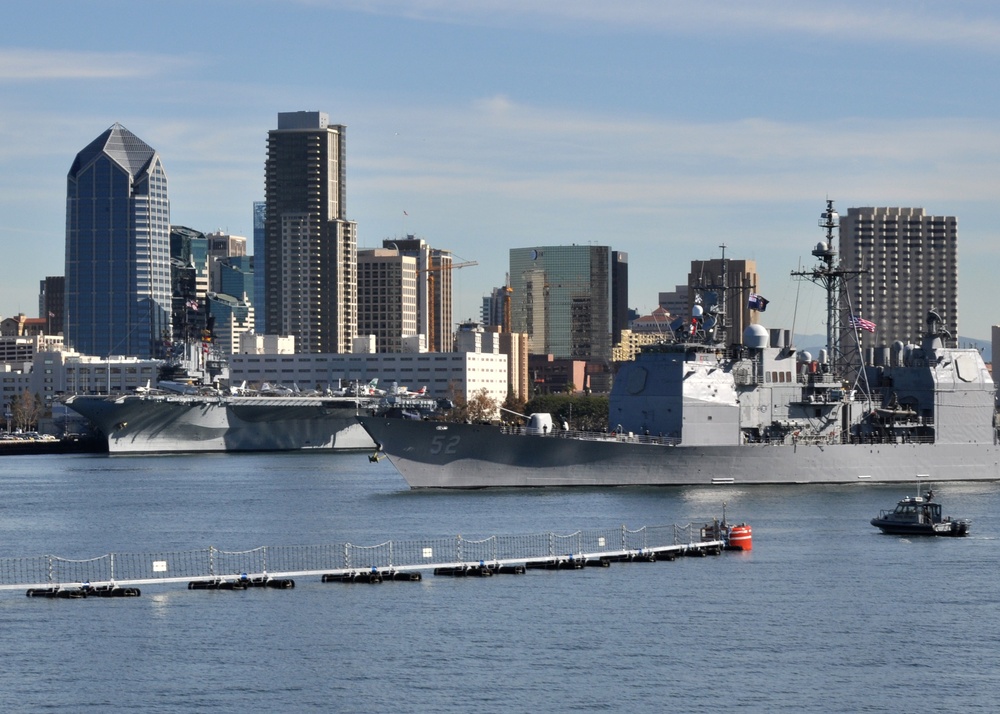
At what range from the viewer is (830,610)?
3888cm

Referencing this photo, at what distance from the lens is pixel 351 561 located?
155ft

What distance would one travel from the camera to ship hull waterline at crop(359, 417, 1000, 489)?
6781cm

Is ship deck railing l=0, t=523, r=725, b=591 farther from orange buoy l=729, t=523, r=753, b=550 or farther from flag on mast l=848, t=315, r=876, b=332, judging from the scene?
flag on mast l=848, t=315, r=876, b=332

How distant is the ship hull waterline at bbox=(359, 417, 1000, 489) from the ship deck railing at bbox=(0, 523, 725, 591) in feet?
46.7

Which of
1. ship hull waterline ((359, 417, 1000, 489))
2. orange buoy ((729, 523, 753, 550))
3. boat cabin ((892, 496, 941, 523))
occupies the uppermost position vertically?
ship hull waterline ((359, 417, 1000, 489))

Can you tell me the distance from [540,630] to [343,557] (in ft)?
44.4

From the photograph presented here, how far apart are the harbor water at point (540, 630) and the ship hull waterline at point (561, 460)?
8226mm

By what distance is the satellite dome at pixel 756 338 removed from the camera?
73.1 metres

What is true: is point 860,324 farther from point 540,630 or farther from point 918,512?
point 540,630

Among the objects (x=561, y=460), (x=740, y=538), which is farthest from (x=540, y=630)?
(x=561, y=460)

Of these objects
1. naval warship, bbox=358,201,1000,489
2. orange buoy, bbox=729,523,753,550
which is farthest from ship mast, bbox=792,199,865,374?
orange buoy, bbox=729,523,753,550

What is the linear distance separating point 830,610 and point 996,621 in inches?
155

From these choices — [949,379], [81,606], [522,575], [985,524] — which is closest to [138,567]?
[81,606]

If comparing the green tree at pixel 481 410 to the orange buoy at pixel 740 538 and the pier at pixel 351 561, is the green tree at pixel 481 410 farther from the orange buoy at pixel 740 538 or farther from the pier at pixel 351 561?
the orange buoy at pixel 740 538
